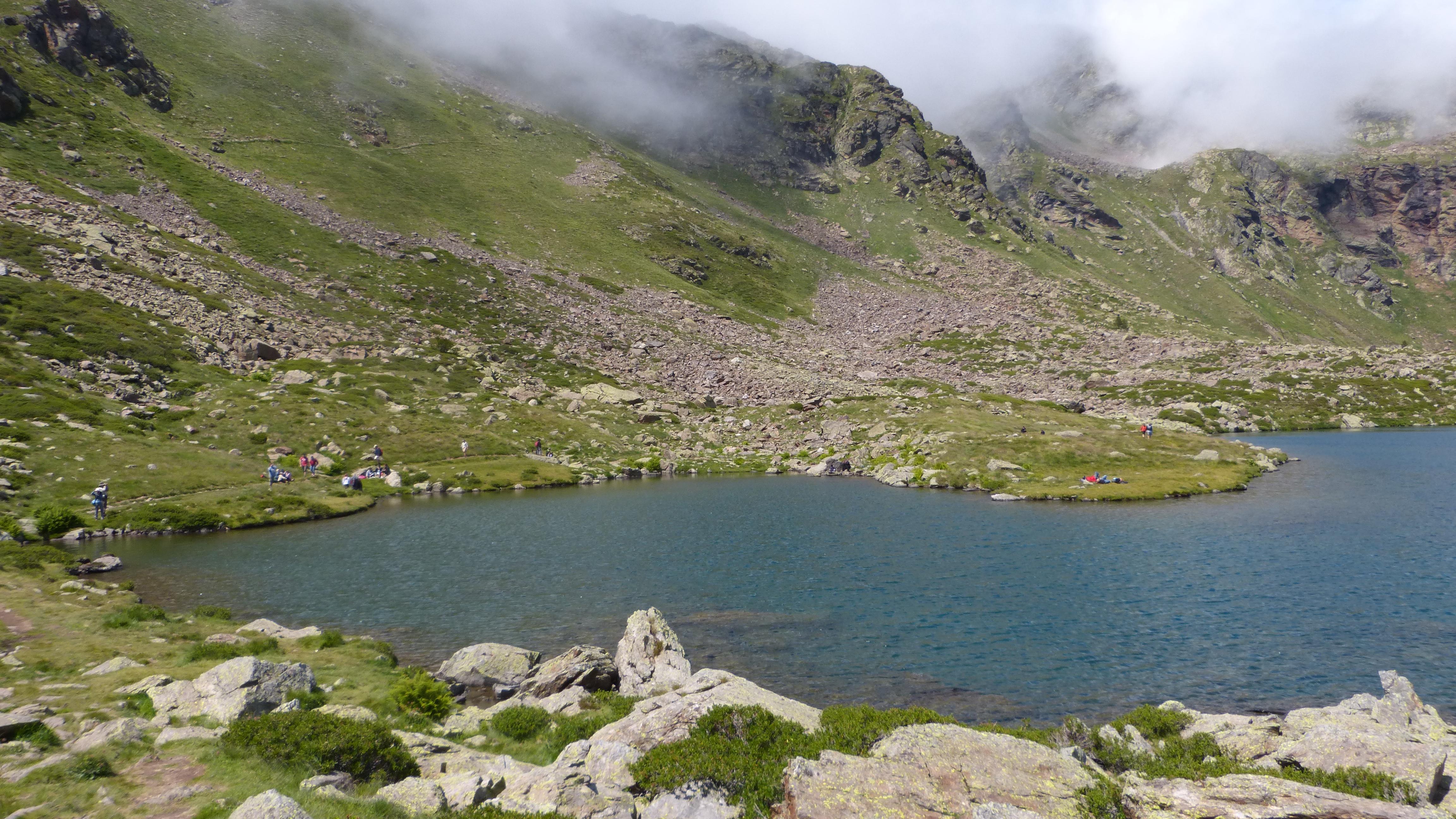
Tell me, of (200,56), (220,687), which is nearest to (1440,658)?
(220,687)

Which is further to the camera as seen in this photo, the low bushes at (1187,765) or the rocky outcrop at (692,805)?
the rocky outcrop at (692,805)

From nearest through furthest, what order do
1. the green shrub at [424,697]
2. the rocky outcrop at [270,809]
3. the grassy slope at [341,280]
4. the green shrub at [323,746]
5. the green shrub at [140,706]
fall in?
the rocky outcrop at [270,809]
the green shrub at [323,746]
the green shrub at [140,706]
the green shrub at [424,697]
the grassy slope at [341,280]

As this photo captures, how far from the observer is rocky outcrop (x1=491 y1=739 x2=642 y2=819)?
44.7 ft

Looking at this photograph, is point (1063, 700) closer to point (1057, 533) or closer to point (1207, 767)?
point (1207, 767)

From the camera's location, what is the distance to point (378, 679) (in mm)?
24766

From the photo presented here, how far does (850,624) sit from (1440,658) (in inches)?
957

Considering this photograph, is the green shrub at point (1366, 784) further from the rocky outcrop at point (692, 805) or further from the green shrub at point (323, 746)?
the green shrub at point (323, 746)

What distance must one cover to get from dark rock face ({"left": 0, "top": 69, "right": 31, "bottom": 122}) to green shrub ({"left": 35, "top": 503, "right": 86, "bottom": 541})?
10609 cm

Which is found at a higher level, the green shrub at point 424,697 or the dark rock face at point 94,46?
the dark rock face at point 94,46

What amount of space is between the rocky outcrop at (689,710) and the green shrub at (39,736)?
12577 millimetres

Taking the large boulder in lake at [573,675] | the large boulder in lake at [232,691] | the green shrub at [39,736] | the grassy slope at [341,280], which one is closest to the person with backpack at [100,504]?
the grassy slope at [341,280]

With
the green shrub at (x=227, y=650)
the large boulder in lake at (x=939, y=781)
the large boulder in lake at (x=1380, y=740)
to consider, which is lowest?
the green shrub at (x=227, y=650)

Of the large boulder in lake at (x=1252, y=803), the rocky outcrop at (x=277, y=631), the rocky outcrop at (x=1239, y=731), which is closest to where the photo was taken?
the large boulder in lake at (x=1252, y=803)

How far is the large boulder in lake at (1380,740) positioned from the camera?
13242mm
